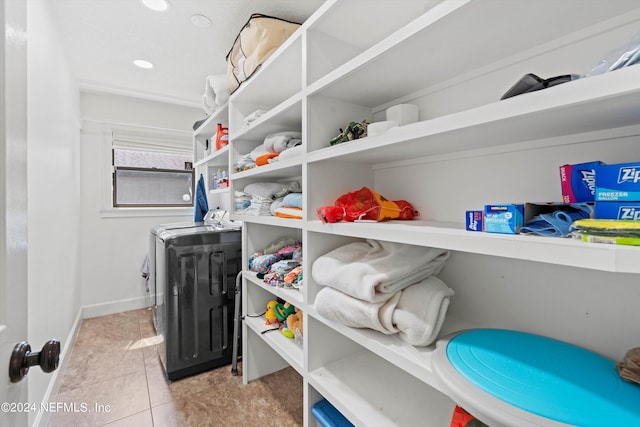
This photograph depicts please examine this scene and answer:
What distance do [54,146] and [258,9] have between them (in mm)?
1543

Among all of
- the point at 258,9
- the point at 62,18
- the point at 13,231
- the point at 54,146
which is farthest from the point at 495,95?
the point at 62,18

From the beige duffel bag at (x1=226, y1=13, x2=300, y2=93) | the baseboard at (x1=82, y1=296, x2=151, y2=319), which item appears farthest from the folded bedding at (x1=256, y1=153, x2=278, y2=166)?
the baseboard at (x1=82, y1=296, x2=151, y2=319)

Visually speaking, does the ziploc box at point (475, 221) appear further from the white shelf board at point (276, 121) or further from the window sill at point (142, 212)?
the window sill at point (142, 212)

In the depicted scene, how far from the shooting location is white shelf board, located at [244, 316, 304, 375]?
1282mm

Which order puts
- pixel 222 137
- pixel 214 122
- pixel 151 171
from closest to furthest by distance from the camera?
pixel 222 137 < pixel 214 122 < pixel 151 171

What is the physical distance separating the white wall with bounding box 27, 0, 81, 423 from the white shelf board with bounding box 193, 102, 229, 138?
967 millimetres

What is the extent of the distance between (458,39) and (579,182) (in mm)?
488

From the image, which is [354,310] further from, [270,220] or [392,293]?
[270,220]

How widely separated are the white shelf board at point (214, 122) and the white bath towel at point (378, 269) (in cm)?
161

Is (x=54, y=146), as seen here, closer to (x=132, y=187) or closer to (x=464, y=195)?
(x=132, y=187)

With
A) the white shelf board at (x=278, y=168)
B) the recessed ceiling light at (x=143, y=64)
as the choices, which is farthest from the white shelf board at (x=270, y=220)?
the recessed ceiling light at (x=143, y=64)

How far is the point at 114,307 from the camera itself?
10.1ft

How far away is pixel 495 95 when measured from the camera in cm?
91

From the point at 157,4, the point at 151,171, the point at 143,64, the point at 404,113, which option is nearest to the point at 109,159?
the point at 151,171
